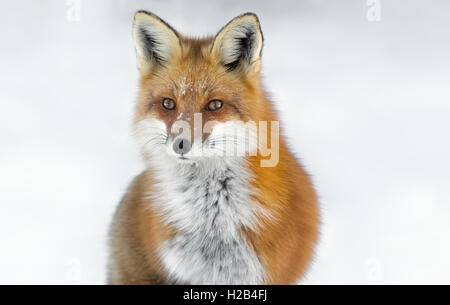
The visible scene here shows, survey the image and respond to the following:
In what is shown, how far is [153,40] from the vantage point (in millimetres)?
2654

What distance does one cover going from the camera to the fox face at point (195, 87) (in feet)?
7.86

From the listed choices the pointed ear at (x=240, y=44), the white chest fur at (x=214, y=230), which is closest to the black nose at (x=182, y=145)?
the white chest fur at (x=214, y=230)

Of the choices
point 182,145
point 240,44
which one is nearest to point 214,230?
point 182,145

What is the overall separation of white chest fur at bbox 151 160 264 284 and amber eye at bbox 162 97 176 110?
0.32 metres

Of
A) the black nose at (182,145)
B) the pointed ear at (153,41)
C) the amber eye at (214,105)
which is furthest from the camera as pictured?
the pointed ear at (153,41)

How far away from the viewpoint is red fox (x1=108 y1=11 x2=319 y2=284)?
2482 millimetres

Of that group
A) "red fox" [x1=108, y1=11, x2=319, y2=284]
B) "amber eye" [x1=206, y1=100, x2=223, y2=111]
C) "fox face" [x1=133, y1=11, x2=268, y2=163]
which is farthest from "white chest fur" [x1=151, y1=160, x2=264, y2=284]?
"amber eye" [x1=206, y1=100, x2=223, y2=111]

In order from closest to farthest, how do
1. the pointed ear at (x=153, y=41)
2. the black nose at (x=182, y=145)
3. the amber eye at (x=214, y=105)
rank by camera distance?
the black nose at (x=182, y=145), the amber eye at (x=214, y=105), the pointed ear at (x=153, y=41)

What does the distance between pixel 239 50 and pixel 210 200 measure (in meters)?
0.79

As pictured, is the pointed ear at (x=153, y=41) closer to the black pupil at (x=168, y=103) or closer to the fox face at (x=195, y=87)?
the fox face at (x=195, y=87)

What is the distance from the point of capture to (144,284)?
8.65 ft

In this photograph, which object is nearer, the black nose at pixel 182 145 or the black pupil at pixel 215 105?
the black nose at pixel 182 145
